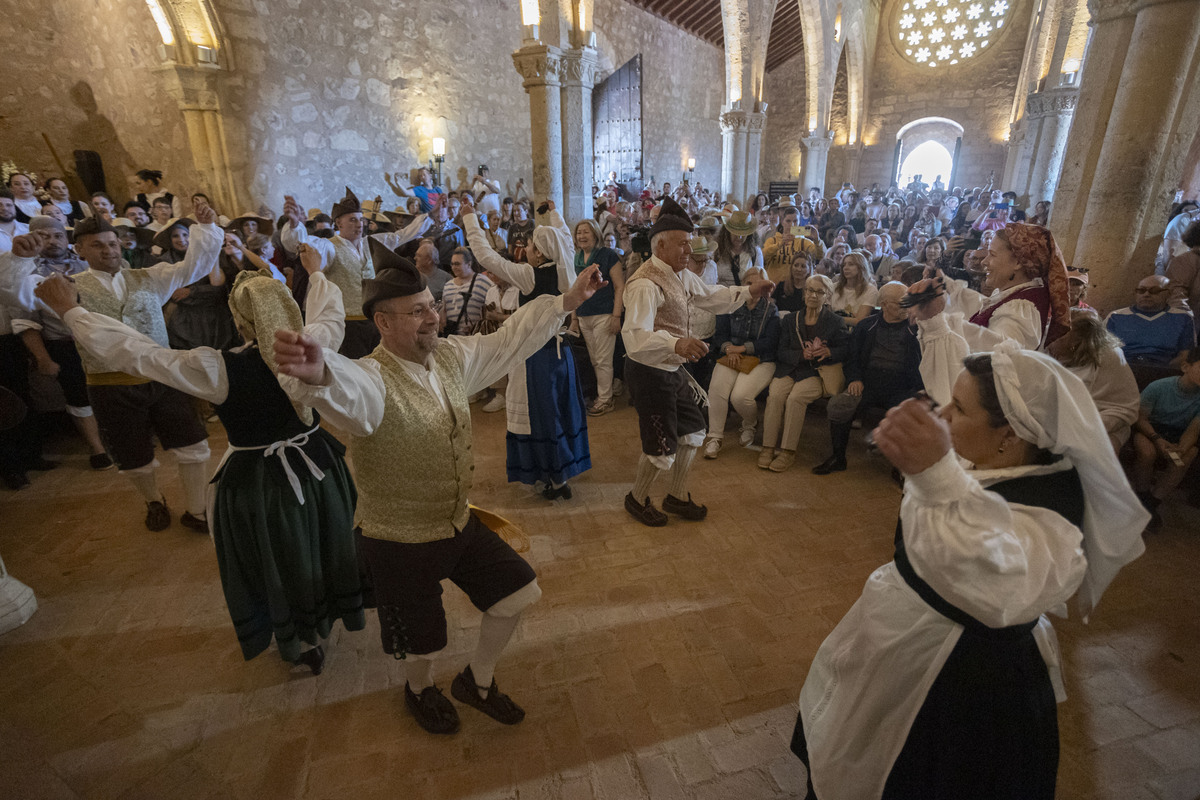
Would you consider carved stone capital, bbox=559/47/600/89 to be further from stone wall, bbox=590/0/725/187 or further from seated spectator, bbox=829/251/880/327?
stone wall, bbox=590/0/725/187

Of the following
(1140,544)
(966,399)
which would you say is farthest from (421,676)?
(1140,544)

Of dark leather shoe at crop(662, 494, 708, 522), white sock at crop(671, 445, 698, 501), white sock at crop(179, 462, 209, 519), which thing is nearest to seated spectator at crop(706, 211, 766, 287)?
white sock at crop(671, 445, 698, 501)

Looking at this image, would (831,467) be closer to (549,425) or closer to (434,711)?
(549,425)

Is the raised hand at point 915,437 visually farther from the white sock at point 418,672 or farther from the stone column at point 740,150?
the stone column at point 740,150

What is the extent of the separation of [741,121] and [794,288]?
9204mm

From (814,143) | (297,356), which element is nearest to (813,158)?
(814,143)

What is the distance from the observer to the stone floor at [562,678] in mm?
2174

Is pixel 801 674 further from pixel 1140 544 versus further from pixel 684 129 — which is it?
pixel 684 129

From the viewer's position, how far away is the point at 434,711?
92.5 inches

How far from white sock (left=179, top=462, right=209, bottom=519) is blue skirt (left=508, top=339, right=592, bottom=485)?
2085 millimetres

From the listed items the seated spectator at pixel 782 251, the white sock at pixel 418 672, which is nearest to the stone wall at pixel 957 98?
the seated spectator at pixel 782 251

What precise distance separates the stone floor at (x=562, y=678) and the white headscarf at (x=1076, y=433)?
1.42 metres

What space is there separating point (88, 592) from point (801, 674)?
3.98 m

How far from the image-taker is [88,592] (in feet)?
10.8
